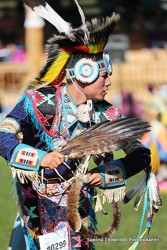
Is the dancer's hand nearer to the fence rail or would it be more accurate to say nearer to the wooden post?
the fence rail

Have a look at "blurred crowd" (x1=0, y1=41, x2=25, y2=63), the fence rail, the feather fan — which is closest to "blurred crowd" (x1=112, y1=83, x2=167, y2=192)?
the fence rail

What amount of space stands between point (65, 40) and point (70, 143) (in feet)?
2.21

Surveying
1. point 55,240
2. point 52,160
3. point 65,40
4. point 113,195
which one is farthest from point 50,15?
point 55,240

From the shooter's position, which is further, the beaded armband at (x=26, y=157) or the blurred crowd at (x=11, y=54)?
the blurred crowd at (x=11, y=54)

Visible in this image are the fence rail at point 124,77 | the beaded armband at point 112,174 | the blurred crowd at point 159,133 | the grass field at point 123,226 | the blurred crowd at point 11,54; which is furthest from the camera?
the blurred crowd at point 11,54

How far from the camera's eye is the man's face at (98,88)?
5.20m

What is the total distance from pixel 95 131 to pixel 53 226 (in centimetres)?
66

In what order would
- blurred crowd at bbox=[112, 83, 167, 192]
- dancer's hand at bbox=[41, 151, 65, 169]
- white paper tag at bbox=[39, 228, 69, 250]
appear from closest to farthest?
dancer's hand at bbox=[41, 151, 65, 169] → white paper tag at bbox=[39, 228, 69, 250] → blurred crowd at bbox=[112, 83, 167, 192]

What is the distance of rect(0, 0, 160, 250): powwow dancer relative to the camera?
4.99 meters

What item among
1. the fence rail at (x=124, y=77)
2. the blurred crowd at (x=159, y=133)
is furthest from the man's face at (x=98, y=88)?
the fence rail at (x=124, y=77)

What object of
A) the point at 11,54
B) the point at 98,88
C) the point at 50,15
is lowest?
the point at 98,88

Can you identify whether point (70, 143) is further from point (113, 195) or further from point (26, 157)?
point (113, 195)

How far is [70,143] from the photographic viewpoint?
195 inches

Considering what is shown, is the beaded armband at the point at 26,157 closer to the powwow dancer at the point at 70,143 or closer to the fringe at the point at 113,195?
the powwow dancer at the point at 70,143
